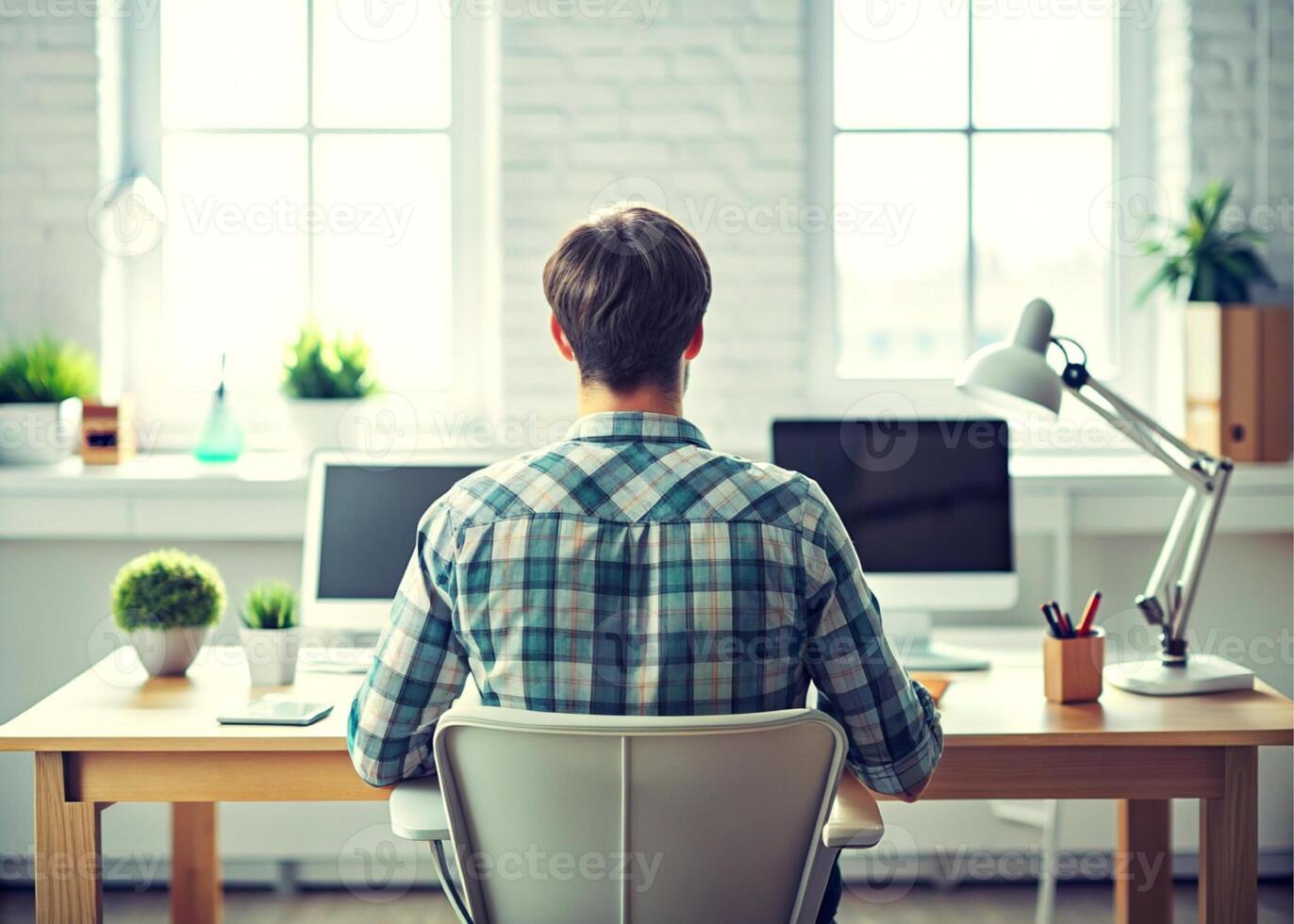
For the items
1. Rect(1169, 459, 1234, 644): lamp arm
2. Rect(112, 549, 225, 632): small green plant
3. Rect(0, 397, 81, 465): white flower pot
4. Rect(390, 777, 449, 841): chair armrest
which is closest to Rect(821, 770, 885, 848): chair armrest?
Rect(390, 777, 449, 841): chair armrest

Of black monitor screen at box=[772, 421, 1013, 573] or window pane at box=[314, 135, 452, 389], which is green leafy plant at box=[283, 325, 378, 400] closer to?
window pane at box=[314, 135, 452, 389]

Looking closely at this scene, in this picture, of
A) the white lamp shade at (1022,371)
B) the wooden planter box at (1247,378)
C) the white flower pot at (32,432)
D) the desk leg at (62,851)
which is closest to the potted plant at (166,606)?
the desk leg at (62,851)

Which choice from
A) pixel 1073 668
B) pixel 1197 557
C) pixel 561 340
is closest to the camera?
pixel 561 340

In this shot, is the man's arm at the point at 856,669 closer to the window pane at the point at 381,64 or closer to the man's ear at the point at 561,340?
the man's ear at the point at 561,340

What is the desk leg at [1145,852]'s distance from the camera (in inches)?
90.0

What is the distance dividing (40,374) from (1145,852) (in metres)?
2.47

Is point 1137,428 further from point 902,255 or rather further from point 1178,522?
point 902,255

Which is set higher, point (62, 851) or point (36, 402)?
point (36, 402)

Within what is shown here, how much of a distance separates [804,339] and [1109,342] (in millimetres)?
834

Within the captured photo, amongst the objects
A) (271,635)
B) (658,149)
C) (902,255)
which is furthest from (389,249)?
(271,635)

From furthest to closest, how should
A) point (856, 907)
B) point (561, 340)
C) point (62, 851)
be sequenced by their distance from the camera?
point (856, 907)
point (62, 851)
point (561, 340)

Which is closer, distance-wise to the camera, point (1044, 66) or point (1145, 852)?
point (1145, 852)

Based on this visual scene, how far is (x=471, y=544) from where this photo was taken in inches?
55.3

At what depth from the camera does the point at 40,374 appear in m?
2.91
